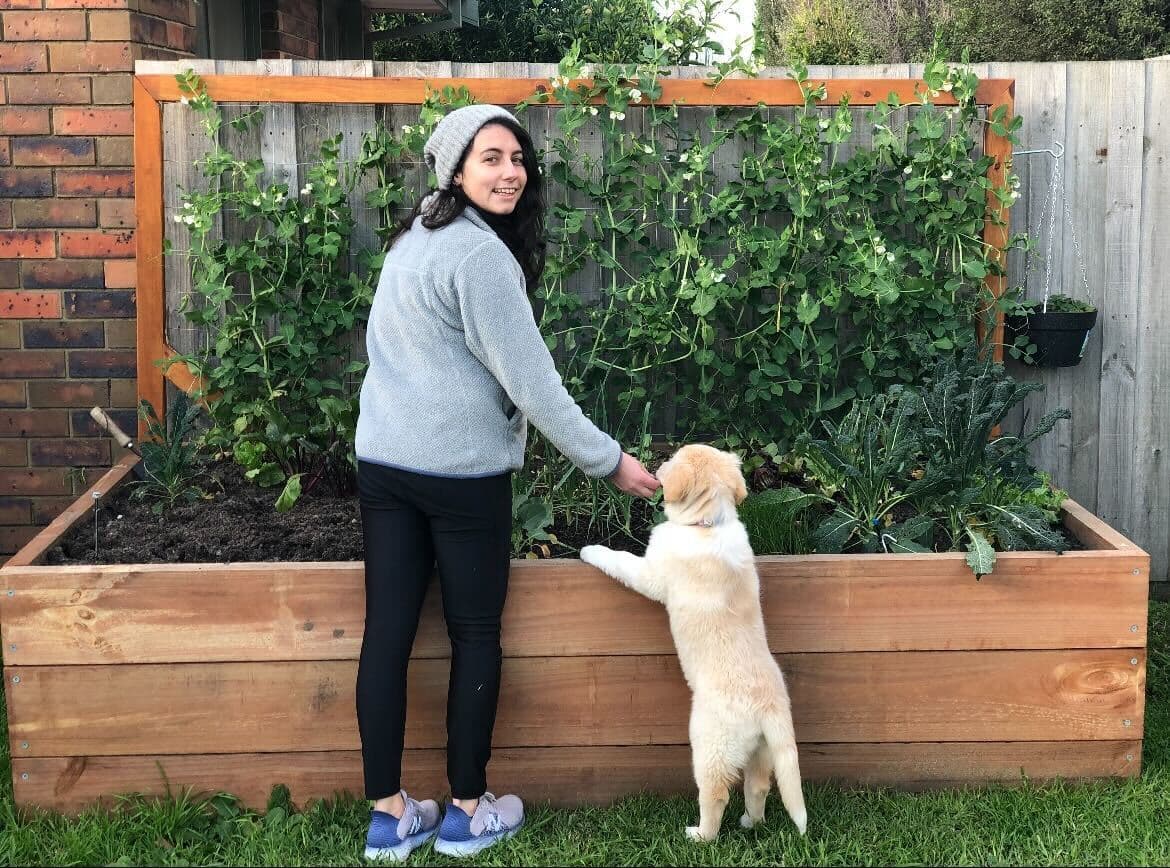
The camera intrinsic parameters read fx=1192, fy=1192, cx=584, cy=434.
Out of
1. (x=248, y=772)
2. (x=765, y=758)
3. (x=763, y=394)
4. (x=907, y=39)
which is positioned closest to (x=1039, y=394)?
(x=763, y=394)

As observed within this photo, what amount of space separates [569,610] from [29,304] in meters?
2.45

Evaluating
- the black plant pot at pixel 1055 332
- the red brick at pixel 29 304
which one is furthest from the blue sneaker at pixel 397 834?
the black plant pot at pixel 1055 332

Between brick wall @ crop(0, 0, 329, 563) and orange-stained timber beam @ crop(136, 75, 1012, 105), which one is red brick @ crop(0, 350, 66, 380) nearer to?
brick wall @ crop(0, 0, 329, 563)

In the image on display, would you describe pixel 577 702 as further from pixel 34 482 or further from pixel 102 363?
pixel 34 482

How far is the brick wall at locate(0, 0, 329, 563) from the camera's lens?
13.7 ft

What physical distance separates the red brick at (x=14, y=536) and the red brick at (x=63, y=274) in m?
0.89

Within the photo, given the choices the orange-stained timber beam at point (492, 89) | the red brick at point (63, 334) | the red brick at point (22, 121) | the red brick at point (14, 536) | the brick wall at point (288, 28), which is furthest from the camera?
the brick wall at point (288, 28)

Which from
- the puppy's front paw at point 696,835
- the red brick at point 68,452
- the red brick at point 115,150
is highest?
the red brick at point 115,150

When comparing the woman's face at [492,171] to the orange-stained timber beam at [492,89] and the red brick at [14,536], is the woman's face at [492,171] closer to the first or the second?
the orange-stained timber beam at [492,89]

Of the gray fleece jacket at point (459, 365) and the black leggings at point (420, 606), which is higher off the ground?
the gray fleece jacket at point (459, 365)

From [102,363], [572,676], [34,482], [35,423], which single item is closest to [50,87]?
[102,363]

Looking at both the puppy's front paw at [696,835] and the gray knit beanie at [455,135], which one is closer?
the gray knit beanie at [455,135]

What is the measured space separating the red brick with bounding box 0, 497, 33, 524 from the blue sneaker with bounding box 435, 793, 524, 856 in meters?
2.25

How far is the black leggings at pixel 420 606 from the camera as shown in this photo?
286 cm
